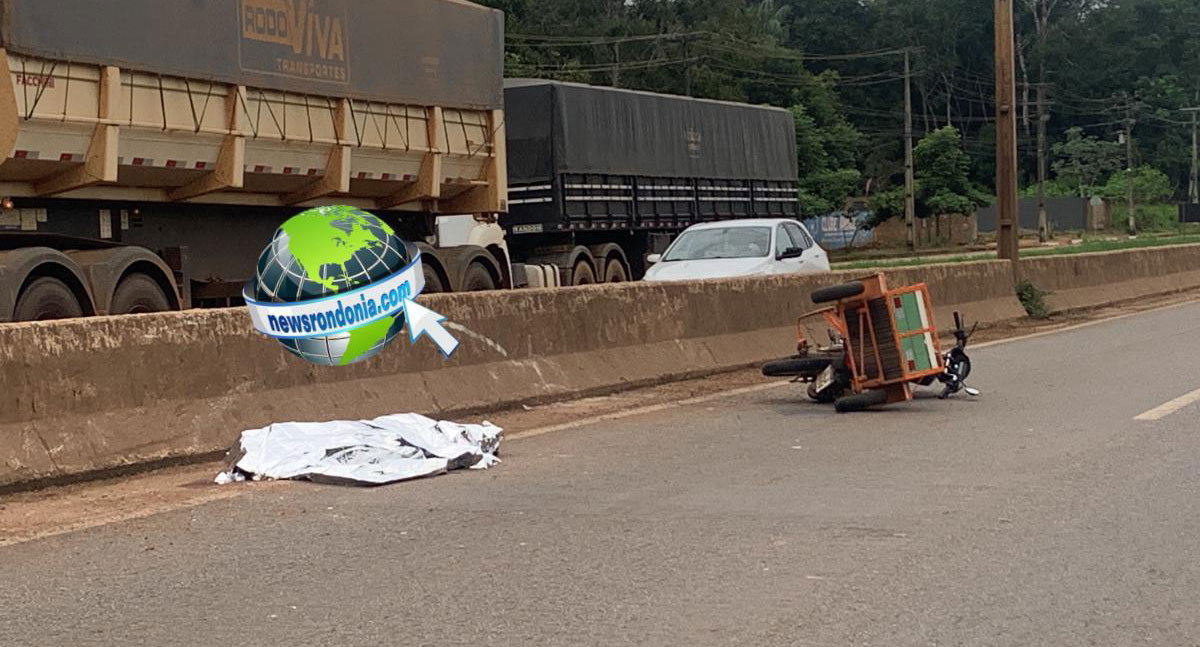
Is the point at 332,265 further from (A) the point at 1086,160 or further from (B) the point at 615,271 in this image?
(A) the point at 1086,160

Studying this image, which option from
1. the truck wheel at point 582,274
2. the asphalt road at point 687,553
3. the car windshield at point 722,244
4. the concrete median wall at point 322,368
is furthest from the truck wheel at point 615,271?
the asphalt road at point 687,553

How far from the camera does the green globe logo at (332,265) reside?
20.8ft

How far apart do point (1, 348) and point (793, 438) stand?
5.05 m

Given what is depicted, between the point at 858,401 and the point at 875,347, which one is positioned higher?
the point at 875,347

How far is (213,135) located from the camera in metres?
15.5

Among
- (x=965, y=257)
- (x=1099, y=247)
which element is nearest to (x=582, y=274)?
(x=965, y=257)

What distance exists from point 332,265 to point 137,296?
29.1ft

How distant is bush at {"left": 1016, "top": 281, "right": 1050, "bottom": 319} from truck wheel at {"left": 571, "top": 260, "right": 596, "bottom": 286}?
747 cm

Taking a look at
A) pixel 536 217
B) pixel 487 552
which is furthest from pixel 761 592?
pixel 536 217

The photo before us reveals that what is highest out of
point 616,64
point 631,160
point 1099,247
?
point 616,64

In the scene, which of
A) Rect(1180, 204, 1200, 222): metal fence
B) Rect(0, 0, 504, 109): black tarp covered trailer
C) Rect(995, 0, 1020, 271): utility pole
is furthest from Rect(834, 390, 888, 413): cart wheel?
Rect(1180, 204, 1200, 222): metal fence

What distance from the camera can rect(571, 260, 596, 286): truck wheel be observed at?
27.8 metres

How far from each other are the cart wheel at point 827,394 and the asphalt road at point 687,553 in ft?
5.87

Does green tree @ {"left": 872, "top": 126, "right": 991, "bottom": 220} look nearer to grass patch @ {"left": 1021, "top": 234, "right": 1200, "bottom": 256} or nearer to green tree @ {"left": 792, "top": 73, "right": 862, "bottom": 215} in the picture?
green tree @ {"left": 792, "top": 73, "right": 862, "bottom": 215}
